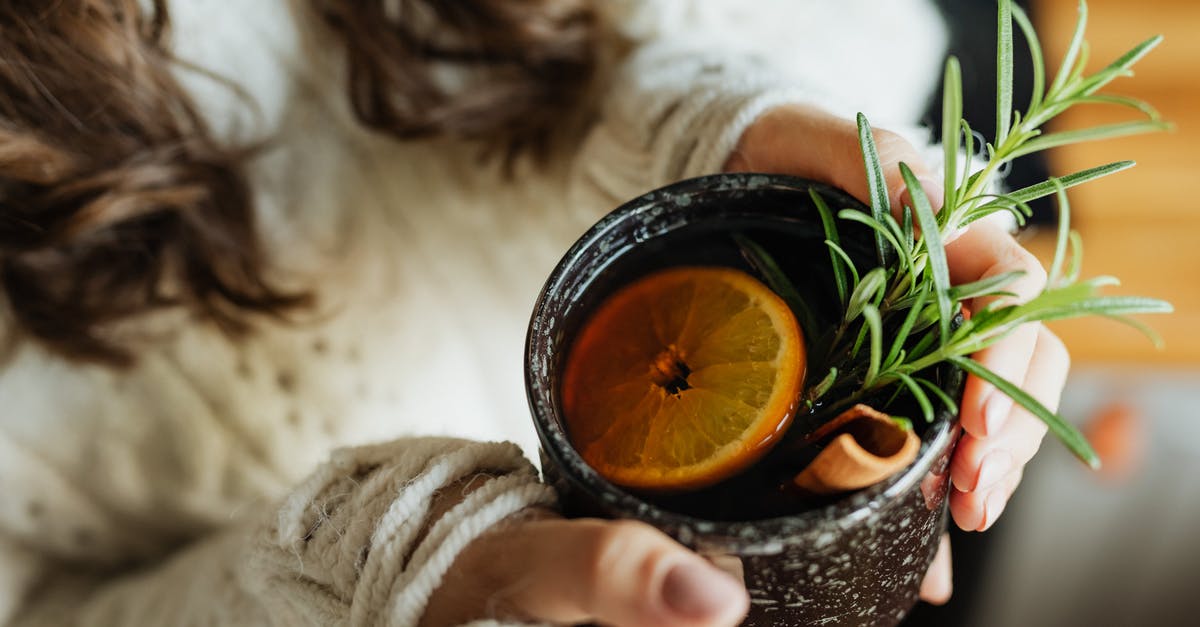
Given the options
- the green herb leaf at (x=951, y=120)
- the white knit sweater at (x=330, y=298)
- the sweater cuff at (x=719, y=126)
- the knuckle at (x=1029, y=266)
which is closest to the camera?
the green herb leaf at (x=951, y=120)

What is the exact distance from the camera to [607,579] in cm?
35

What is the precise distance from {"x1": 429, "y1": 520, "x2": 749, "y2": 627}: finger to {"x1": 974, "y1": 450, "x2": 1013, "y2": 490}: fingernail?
5.6 inches

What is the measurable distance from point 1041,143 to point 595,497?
0.25 metres

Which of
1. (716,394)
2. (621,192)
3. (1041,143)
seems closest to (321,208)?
(621,192)

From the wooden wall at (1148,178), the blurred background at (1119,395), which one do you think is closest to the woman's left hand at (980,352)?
the blurred background at (1119,395)

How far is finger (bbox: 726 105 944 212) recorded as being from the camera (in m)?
0.46

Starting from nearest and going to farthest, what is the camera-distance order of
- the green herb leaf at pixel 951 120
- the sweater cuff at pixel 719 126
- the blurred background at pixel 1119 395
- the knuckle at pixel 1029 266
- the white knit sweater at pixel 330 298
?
the green herb leaf at pixel 951 120, the knuckle at pixel 1029 266, the sweater cuff at pixel 719 126, the white knit sweater at pixel 330 298, the blurred background at pixel 1119 395

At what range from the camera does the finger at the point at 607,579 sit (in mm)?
341

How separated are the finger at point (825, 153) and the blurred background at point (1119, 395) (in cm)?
48

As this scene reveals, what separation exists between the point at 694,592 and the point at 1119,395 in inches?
44.5

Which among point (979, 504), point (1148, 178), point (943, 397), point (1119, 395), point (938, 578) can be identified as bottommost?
point (1119, 395)

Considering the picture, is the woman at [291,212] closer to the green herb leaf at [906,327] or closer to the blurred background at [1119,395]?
the green herb leaf at [906,327]

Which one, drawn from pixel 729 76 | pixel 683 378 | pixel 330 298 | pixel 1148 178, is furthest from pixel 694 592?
pixel 1148 178

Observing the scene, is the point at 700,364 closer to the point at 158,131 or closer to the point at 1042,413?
the point at 1042,413
